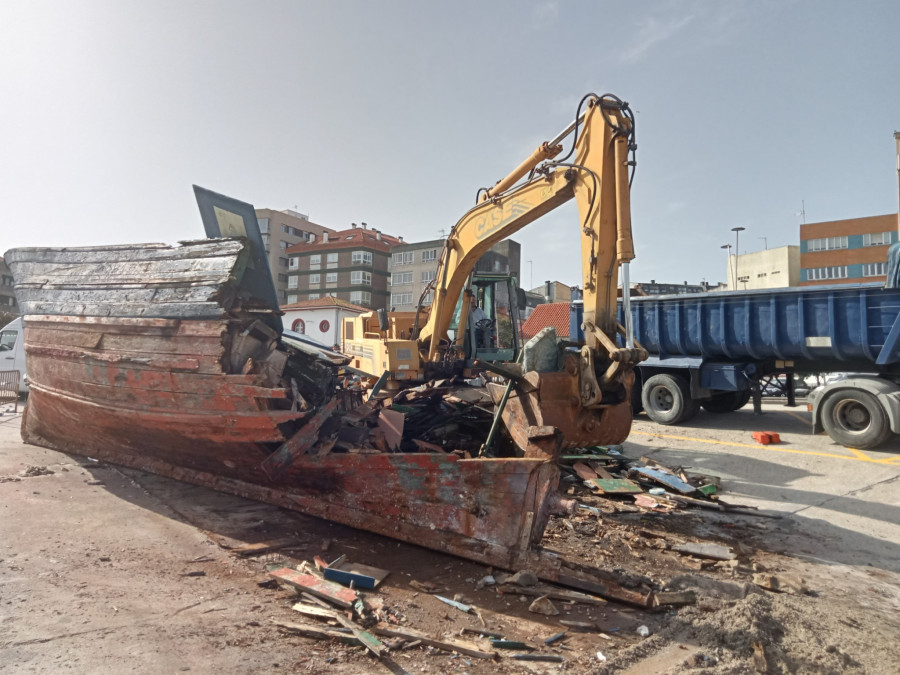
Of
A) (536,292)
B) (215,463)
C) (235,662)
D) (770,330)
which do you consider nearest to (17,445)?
(215,463)

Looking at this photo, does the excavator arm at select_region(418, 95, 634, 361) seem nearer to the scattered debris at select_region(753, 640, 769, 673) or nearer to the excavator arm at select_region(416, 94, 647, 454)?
the excavator arm at select_region(416, 94, 647, 454)

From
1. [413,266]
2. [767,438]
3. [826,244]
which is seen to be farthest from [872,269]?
[767,438]

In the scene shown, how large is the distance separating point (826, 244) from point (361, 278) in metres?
46.9

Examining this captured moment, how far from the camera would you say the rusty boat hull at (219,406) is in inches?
158

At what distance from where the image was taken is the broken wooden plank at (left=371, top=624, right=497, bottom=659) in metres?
2.85

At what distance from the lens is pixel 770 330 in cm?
Answer: 1015

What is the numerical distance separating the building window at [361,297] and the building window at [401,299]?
9.06 ft

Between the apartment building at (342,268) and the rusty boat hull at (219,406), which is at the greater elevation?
the apartment building at (342,268)

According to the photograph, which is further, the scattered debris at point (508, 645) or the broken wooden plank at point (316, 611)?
the broken wooden plank at point (316, 611)

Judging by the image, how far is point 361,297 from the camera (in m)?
58.4

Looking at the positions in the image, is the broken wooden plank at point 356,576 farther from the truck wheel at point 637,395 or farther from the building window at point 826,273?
the building window at point 826,273

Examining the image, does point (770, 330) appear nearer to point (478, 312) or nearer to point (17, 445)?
point (478, 312)

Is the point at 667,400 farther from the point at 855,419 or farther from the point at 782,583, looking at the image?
the point at 782,583

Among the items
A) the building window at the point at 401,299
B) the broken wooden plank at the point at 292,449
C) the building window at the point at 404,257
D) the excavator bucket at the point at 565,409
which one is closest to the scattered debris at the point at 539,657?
the excavator bucket at the point at 565,409
